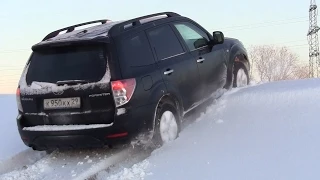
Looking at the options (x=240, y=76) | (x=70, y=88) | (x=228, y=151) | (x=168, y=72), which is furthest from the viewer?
(x=240, y=76)

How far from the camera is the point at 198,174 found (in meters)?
4.02

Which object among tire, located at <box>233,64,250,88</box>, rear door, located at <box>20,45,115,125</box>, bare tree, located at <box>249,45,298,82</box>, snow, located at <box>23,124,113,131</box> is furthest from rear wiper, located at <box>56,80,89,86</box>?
bare tree, located at <box>249,45,298,82</box>

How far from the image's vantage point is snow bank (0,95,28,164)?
228 inches

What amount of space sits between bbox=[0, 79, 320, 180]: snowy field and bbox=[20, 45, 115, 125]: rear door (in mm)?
587

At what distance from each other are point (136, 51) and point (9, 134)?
9.69 feet

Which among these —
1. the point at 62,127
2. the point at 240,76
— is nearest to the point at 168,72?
the point at 62,127

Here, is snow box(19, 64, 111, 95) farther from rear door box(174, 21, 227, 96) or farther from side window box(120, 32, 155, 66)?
rear door box(174, 21, 227, 96)

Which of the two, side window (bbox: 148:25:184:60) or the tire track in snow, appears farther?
side window (bbox: 148:25:184:60)

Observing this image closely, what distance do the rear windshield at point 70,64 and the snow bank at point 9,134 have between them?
4.23ft

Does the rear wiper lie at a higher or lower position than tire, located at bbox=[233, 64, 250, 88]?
higher

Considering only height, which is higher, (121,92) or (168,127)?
(121,92)

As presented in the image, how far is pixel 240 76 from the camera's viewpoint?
24.0 ft

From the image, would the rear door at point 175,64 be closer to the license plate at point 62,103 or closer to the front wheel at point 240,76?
the license plate at point 62,103

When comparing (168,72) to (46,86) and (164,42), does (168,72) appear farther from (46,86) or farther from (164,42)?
(46,86)
